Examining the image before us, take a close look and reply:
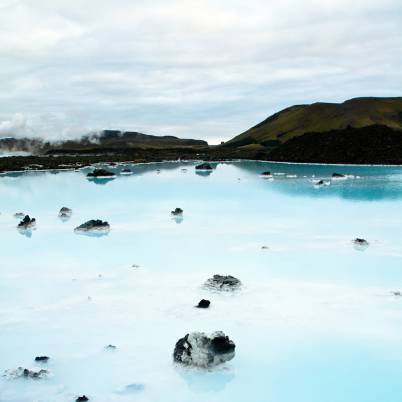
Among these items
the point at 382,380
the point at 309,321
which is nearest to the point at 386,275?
the point at 309,321

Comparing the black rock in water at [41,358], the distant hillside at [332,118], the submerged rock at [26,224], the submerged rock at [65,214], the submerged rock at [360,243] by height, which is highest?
the distant hillside at [332,118]

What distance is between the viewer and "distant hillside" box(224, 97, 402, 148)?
6275 inches

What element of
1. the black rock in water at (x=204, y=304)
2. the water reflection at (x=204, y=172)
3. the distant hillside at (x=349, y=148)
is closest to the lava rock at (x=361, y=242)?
the black rock in water at (x=204, y=304)

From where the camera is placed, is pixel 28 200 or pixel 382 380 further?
pixel 28 200

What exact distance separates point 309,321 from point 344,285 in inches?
127

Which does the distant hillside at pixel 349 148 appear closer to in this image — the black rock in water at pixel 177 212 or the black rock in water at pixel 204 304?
the black rock in water at pixel 177 212

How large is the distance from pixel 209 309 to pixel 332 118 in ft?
555

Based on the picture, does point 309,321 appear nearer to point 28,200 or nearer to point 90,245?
point 90,245

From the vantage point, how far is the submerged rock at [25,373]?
8.83 meters

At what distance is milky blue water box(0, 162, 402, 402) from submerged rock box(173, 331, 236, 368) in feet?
0.63

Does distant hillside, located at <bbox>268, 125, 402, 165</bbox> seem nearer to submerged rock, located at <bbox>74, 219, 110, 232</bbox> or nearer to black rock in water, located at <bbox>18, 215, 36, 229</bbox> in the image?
submerged rock, located at <bbox>74, 219, 110, 232</bbox>

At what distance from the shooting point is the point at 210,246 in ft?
65.5

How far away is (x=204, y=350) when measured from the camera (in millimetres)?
9281

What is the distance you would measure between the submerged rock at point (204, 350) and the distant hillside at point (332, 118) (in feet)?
500
